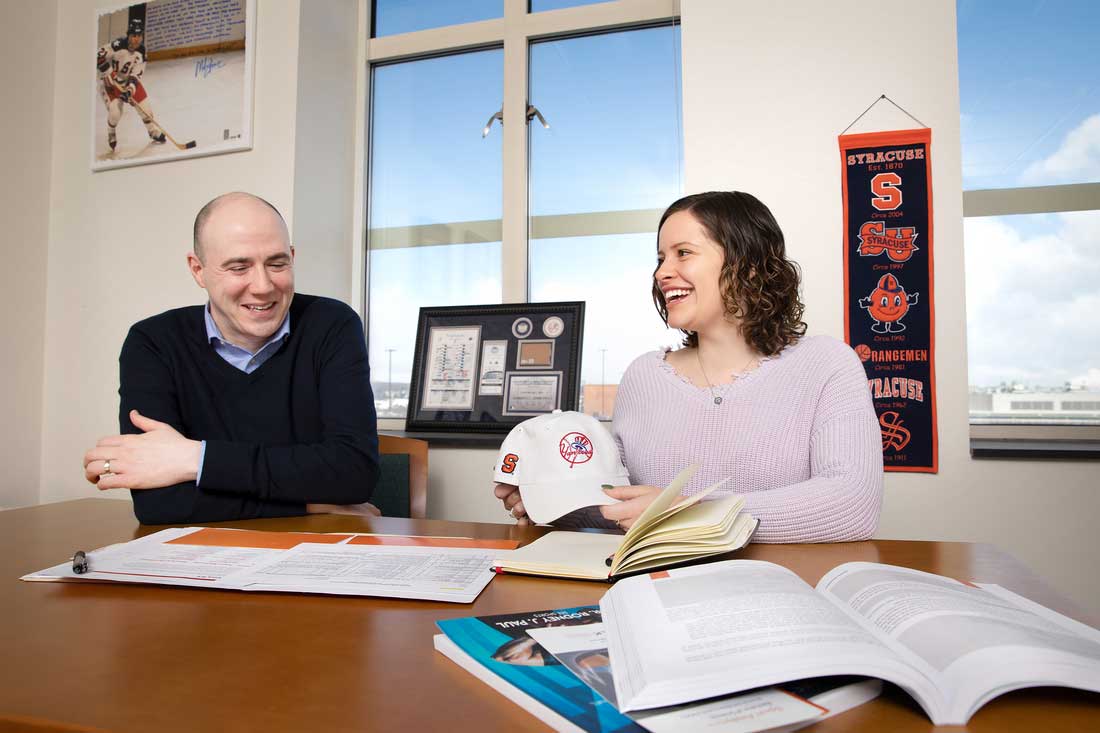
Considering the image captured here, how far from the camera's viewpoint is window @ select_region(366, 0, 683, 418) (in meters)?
2.66

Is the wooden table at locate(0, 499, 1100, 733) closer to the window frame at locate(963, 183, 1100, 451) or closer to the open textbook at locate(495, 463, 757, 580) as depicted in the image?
the open textbook at locate(495, 463, 757, 580)

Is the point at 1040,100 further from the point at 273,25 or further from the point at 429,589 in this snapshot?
the point at 273,25

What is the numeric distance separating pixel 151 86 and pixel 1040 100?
342 centimetres

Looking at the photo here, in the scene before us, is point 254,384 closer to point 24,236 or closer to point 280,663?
point 280,663

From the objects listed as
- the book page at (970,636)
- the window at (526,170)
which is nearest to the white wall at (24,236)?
the window at (526,170)

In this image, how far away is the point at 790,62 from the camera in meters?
2.10

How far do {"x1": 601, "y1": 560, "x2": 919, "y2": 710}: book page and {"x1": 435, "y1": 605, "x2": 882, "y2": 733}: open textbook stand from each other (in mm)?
14

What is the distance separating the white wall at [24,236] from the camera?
9.07 ft

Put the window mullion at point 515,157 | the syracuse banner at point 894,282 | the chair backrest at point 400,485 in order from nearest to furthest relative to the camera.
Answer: the chair backrest at point 400,485 → the syracuse banner at point 894,282 → the window mullion at point 515,157

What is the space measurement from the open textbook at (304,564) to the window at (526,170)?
1.70 metres

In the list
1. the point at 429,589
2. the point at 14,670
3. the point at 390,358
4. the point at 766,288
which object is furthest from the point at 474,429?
the point at 14,670

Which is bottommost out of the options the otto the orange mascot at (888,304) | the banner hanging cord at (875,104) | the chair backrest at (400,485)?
the chair backrest at (400,485)
